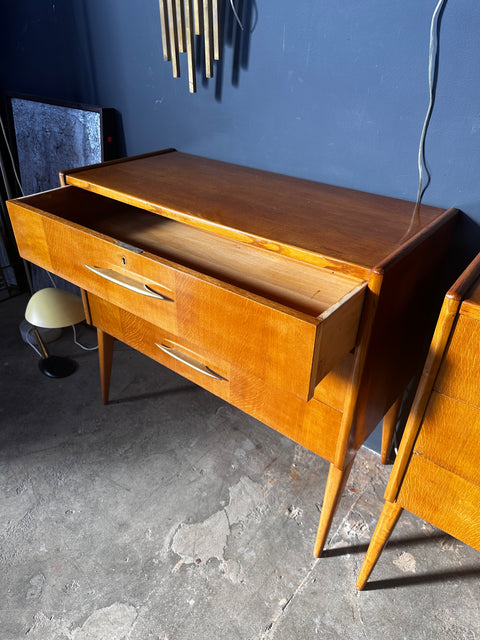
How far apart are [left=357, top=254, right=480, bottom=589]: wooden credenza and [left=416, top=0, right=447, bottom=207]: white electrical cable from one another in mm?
284

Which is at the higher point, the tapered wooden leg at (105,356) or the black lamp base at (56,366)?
the tapered wooden leg at (105,356)

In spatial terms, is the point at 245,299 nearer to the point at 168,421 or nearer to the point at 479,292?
the point at 479,292

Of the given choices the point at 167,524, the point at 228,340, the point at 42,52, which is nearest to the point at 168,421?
the point at 167,524

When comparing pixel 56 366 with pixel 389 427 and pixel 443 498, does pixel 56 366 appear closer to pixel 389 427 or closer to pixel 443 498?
pixel 389 427

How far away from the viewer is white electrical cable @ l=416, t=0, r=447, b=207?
87 centimetres

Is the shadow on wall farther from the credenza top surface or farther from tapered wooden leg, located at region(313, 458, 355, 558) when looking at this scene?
tapered wooden leg, located at region(313, 458, 355, 558)

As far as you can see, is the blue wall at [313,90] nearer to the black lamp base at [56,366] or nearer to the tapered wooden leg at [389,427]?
the tapered wooden leg at [389,427]

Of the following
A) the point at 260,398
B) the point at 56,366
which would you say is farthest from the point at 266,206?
the point at 56,366

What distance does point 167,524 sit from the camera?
1224 millimetres

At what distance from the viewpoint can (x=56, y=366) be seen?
177cm

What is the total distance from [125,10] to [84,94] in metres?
0.36

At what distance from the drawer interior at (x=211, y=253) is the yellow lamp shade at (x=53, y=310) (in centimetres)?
40

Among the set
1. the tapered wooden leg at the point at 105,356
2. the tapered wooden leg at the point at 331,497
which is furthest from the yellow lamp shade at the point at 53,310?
the tapered wooden leg at the point at 331,497

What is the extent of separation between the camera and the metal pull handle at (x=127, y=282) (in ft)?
2.94
